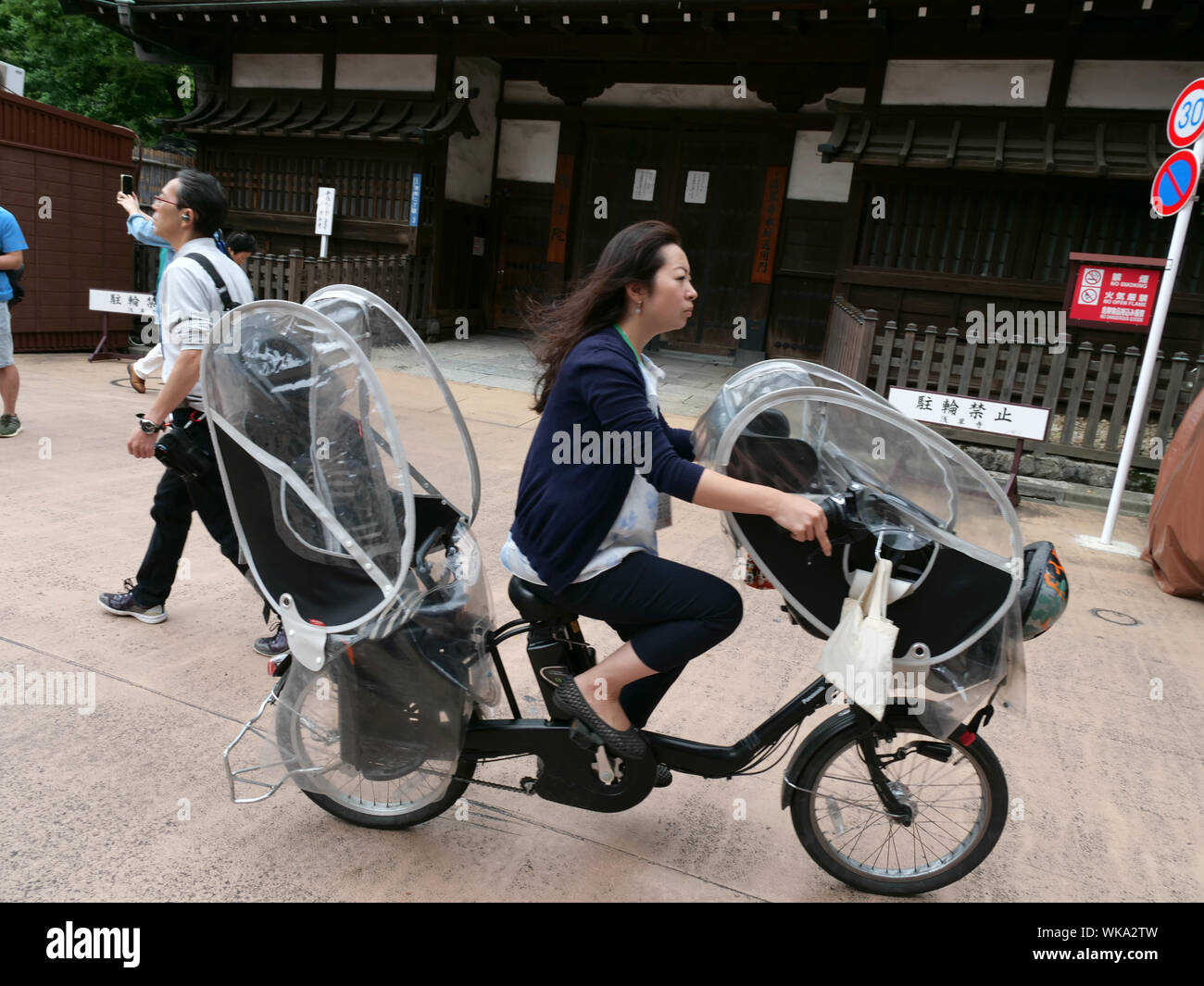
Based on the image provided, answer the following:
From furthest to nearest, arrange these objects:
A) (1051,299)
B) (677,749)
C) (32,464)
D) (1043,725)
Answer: (1051,299) < (32,464) < (1043,725) < (677,749)

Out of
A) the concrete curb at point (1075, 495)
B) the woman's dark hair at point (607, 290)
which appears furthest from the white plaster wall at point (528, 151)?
the woman's dark hair at point (607, 290)

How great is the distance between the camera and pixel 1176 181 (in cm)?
573

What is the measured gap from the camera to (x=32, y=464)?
564 cm

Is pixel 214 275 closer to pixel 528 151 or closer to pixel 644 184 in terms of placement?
pixel 644 184

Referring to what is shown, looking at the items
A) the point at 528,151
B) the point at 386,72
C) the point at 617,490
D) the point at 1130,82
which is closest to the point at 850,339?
the point at 1130,82

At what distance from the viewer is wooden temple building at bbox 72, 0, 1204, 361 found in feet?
28.4

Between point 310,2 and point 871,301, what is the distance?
742 cm

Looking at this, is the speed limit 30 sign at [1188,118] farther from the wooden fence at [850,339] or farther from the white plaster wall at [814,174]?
the white plaster wall at [814,174]

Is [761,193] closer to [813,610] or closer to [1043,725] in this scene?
A: [1043,725]

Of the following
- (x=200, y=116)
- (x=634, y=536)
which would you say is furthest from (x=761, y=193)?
(x=634, y=536)

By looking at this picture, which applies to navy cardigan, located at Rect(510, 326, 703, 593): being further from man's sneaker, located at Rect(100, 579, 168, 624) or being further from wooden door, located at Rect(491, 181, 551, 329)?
wooden door, located at Rect(491, 181, 551, 329)

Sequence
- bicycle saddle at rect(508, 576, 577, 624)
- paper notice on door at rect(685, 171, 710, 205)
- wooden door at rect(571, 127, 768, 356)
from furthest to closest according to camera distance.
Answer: paper notice on door at rect(685, 171, 710, 205) → wooden door at rect(571, 127, 768, 356) → bicycle saddle at rect(508, 576, 577, 624)

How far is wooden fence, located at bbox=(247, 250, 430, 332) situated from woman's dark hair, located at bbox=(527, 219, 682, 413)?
693cm

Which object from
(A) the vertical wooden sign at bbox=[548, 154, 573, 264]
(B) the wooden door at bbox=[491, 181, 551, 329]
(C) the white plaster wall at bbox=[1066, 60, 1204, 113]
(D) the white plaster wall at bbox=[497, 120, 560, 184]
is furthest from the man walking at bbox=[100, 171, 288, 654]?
Answer: (D) the white plaster wall at bbox=[497, 120, 560, 184]
